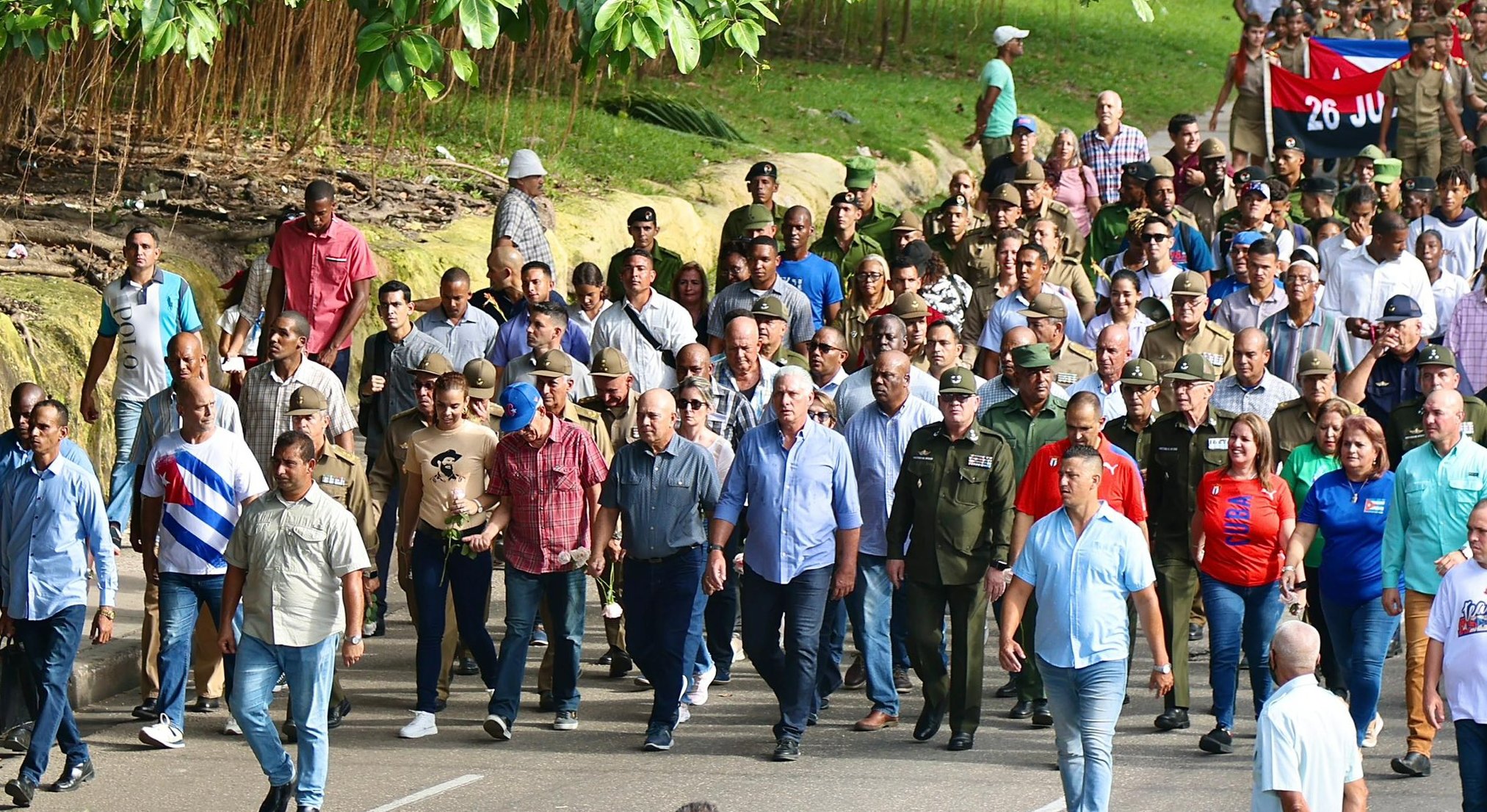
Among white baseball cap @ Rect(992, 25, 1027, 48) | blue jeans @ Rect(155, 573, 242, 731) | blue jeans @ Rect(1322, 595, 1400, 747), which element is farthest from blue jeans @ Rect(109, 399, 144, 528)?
white baseball cap @ Rect(992, 25, 1027, 48)

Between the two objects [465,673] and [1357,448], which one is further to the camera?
[465,673]

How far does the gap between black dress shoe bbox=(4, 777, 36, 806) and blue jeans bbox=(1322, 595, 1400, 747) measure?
19.4ft

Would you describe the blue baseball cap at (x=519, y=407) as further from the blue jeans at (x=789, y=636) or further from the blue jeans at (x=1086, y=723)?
the blue jeans at (x=1086, y=723)

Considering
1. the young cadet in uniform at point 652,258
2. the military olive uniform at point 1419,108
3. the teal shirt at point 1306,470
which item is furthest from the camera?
the military olive uniform at point 1419,108

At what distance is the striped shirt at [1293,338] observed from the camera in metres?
12.9

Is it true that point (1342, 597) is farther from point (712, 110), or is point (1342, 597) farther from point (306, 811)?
point (712, 110)

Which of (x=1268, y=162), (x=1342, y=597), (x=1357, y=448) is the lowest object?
(x=1342, y=597)

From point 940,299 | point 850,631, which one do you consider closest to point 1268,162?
point 940,299

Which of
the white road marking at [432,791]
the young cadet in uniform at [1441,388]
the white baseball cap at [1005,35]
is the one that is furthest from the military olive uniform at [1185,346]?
the white baseball cap at [1005,35]

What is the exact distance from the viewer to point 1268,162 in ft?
70.6

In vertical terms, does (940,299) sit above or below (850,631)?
above

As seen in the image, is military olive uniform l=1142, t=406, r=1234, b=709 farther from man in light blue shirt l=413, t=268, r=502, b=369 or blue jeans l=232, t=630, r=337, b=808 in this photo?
blue jeans l=232, t=630, r=337, b=808

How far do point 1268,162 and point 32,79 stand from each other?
38.8 ft

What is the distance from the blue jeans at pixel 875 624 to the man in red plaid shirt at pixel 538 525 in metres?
1.39
